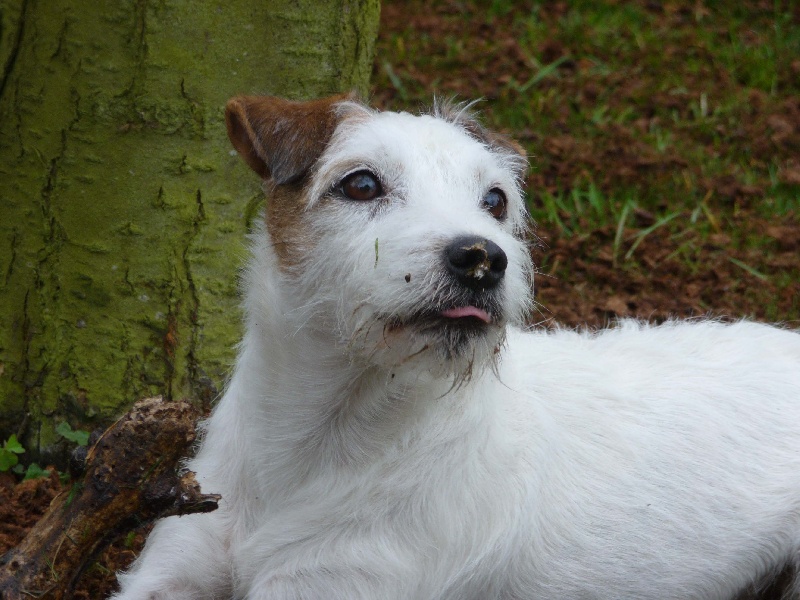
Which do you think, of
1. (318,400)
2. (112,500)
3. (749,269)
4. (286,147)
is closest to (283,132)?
(286,147)

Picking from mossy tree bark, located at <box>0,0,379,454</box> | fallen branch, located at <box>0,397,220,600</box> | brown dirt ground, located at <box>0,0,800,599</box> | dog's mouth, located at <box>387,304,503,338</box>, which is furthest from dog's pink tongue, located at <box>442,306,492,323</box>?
brown dirt ground, located at <box>0,0,800,599</box>

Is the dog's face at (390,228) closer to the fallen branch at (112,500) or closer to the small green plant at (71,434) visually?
the fallen branch at (112,500)

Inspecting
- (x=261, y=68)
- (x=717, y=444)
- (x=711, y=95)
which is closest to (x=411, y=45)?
(x=711, y=95)

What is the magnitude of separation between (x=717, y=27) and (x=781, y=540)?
715 cm

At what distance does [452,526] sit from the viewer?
154 inches

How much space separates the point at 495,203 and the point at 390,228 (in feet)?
2.33

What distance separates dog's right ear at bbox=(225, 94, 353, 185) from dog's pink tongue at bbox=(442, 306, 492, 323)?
0.95 m

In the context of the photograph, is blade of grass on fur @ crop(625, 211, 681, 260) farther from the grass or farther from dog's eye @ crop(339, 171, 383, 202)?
dog's eye @ crop(339, 171, 383, 202)

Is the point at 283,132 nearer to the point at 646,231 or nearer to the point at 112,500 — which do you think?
the point at 112,500

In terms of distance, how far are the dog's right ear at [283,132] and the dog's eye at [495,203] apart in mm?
704

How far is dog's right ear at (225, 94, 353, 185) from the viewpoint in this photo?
4066mm

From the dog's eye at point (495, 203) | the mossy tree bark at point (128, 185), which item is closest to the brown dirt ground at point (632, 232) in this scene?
the mossy tree bark at point (128, 185)

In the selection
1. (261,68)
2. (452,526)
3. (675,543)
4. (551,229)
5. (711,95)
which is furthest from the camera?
(711,95)

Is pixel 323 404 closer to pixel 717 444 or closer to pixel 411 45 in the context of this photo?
pixel 717 444
